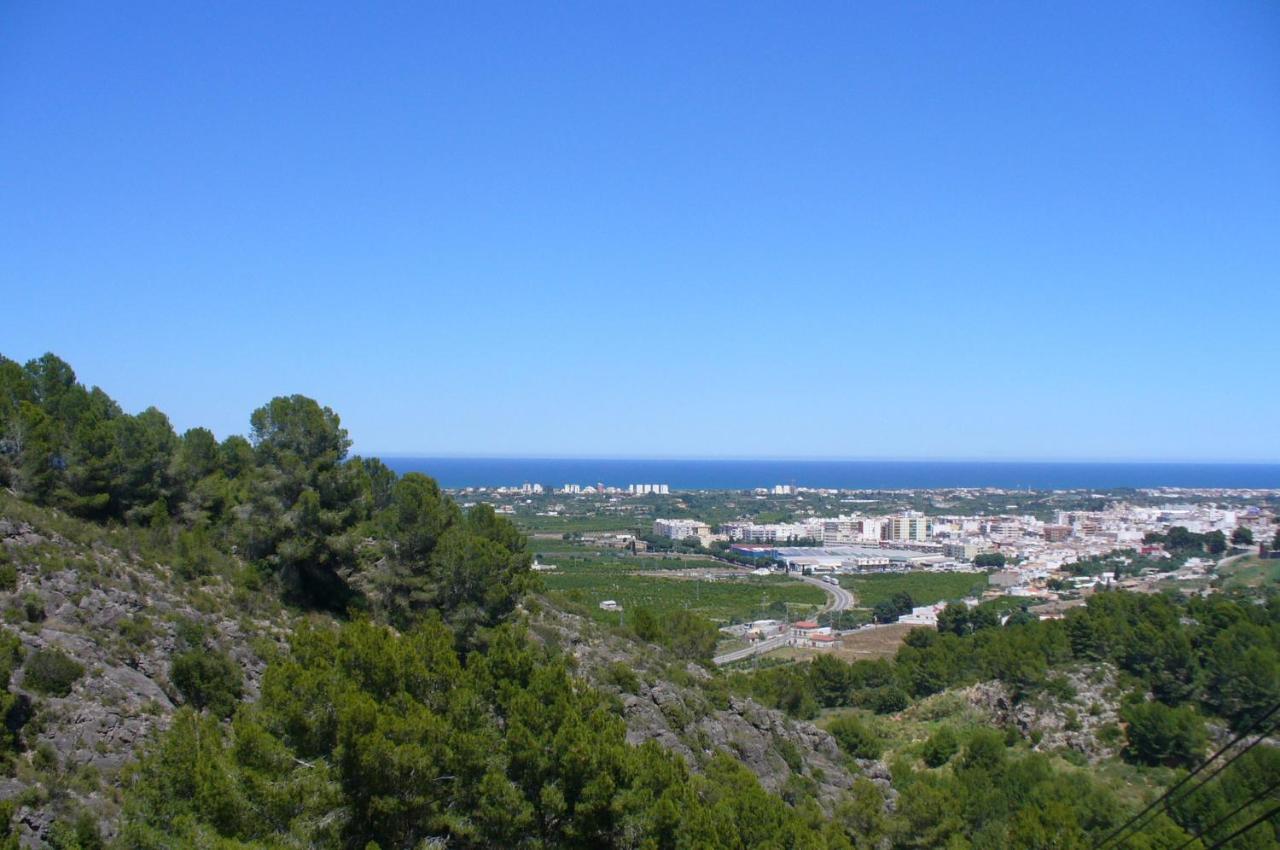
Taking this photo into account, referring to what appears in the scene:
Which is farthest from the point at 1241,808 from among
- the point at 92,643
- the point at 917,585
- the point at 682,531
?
the point at 682,531

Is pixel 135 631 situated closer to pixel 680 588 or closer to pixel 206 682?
pixel 206 682

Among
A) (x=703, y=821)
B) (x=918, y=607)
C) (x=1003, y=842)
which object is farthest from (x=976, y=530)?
(x=703, y=821)

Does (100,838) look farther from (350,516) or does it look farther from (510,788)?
(350,516)

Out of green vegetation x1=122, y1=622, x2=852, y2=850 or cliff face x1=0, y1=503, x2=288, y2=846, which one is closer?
green vegetation x1=122, y1=622, x2=852, y2=850

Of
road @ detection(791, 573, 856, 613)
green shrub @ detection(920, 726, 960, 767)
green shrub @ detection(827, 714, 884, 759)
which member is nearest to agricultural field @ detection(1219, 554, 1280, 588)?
green shrub @ detection(920, 726, 960, 767)

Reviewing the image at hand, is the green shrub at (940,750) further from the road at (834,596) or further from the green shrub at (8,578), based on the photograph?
the road at (834,596)

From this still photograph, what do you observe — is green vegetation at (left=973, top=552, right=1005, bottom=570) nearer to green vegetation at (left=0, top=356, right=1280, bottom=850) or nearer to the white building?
the white building
